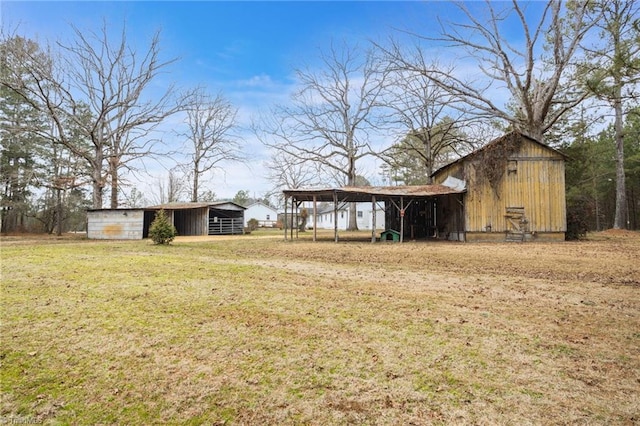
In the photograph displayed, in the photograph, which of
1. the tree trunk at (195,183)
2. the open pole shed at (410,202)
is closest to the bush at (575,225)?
the open pole shed at (410,202)

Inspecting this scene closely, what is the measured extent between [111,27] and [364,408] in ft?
101

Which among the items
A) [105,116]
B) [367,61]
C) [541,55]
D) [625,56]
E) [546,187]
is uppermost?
[367,61]

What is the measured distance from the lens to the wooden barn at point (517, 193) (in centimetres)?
1777

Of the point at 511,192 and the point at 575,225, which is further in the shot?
the point at 575,225

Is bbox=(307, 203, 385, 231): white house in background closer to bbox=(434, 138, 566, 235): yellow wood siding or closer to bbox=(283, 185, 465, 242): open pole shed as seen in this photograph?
bbox=(283, 185, 465, 242): open pole shed

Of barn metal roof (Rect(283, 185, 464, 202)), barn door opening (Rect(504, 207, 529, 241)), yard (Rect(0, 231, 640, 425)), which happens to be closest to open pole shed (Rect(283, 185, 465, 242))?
barn metal roof (Rect(283, 185, 464, 202))

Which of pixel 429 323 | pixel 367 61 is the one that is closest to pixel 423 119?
pixel 367 61

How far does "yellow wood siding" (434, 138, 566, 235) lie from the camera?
17.8m

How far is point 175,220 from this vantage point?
3030cm

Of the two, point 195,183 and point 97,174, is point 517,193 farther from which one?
point 195,183

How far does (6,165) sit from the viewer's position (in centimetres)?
2736

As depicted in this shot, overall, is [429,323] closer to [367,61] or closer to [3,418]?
Answer: [3,418]

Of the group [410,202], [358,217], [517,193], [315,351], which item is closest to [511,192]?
[517,193]

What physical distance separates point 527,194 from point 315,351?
704 inches
